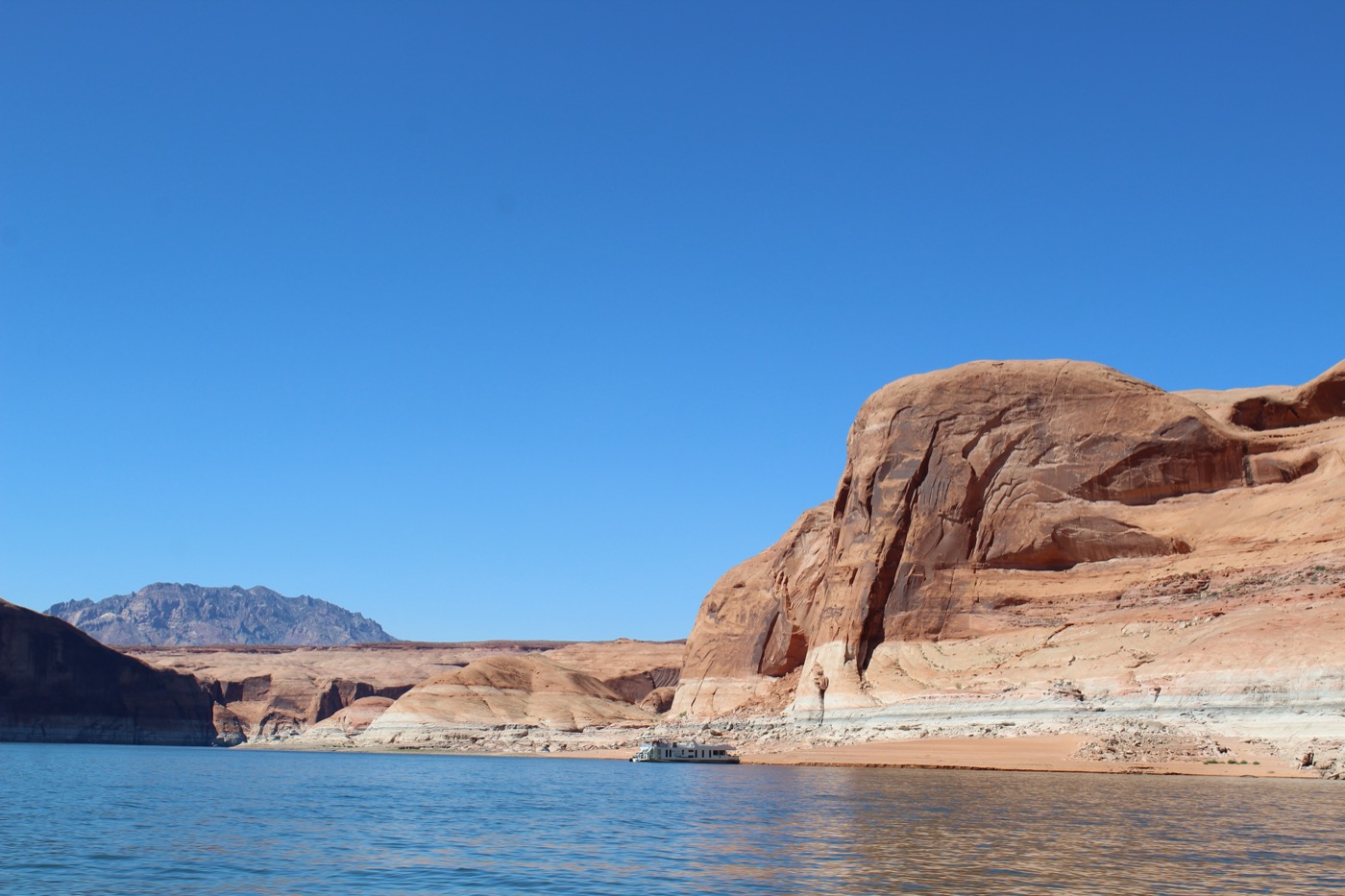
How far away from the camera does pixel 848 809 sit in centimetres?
3394

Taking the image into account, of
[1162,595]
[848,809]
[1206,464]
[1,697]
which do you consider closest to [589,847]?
[848,809]

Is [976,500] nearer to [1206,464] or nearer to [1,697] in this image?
[1206,464]

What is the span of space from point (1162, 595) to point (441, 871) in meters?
45.3

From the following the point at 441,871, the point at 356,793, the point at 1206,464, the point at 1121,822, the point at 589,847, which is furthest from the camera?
the point at 1206,464

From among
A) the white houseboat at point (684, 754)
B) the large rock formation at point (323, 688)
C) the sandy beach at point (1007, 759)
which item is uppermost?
the large rock formation at point (323, 688)

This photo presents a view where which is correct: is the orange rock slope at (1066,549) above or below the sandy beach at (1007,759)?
above

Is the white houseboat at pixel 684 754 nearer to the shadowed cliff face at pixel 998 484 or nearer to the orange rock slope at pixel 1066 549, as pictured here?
the orange rock slope at pixel 1066 549

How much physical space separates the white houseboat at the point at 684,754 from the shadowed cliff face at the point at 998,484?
24.1ft

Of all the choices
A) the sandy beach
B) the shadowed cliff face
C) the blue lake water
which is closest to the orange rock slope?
the shadowed cliff face

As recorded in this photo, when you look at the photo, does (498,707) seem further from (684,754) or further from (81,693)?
(81,693)

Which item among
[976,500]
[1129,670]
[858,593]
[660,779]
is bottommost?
[660,779]

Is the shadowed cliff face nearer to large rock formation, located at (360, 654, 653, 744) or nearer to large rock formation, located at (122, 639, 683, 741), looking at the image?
large rock formation, located at (360, 654, 653, 744)


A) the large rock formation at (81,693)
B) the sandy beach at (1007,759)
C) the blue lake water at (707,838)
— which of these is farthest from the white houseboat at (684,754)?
the large rock formation at (81,693)

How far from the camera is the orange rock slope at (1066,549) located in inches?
2104
